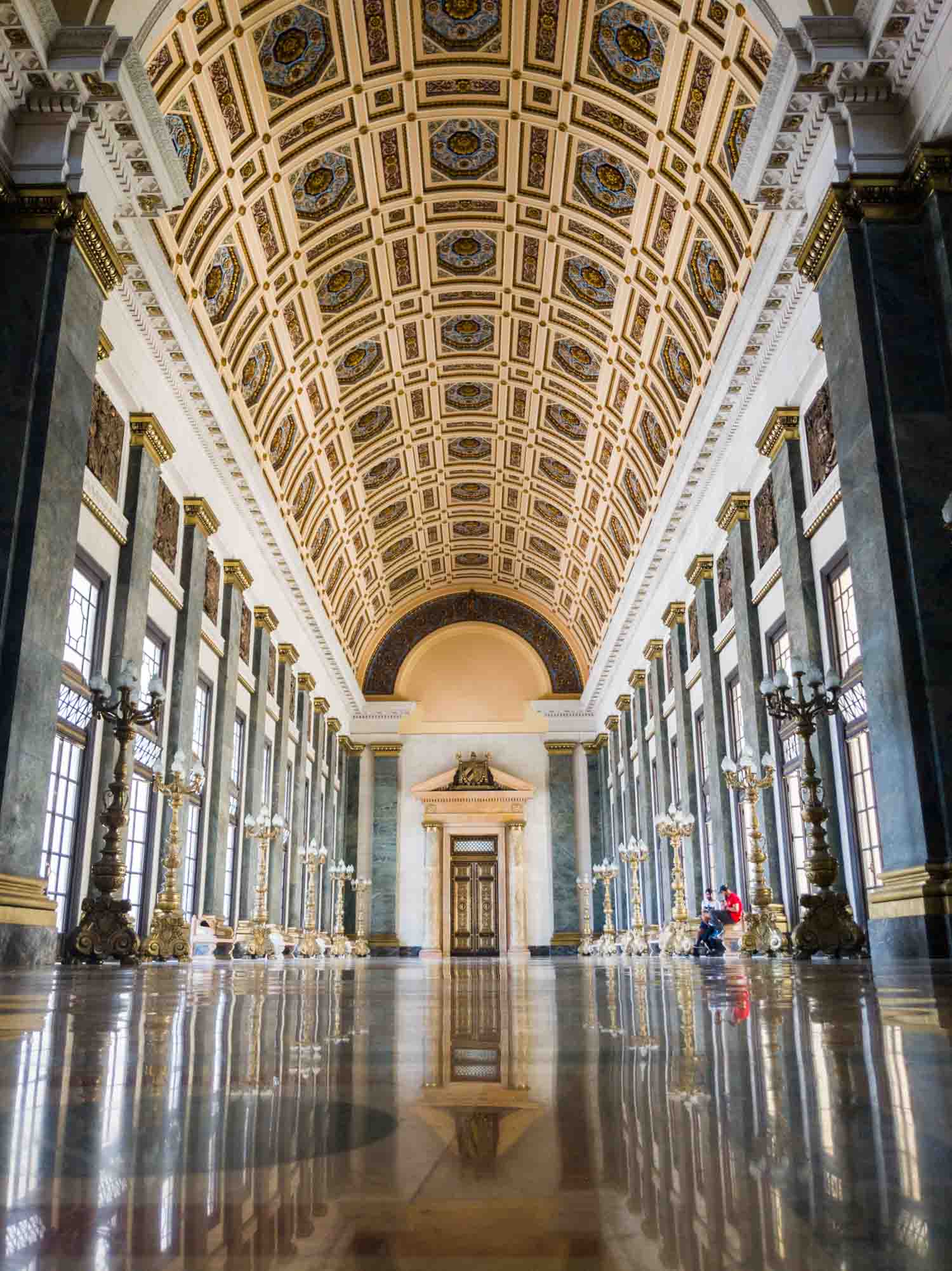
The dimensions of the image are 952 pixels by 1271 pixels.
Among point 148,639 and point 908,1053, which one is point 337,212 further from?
point 908,1053

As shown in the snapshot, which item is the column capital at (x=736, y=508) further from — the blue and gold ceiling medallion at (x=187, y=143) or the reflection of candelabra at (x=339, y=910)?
the reflection of candelabra at (x=339, y=910)

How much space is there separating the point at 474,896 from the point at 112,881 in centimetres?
2360

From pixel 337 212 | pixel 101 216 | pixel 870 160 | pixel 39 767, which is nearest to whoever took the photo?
pixel 39 767

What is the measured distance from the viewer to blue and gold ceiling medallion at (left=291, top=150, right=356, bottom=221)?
15602mm

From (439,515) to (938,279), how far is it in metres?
20.9

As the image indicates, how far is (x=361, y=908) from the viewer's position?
1226 inches

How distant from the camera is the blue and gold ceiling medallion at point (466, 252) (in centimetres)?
1847

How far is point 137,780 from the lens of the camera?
14508 millimetres

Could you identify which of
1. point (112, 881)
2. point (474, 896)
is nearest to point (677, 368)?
point (112, 881)

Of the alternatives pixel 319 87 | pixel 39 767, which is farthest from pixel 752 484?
pixel 39 767

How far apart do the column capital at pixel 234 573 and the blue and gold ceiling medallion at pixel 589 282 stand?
8.40m

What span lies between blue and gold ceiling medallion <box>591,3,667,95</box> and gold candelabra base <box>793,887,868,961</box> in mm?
11076

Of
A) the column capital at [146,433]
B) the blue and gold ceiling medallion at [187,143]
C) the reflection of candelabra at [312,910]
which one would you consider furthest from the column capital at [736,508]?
the reflection of candelabra at [312,910]

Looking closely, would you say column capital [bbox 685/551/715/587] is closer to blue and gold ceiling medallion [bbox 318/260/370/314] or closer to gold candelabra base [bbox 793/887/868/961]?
blue and gold ceiling medallion [bbox 318/260/370/314]
